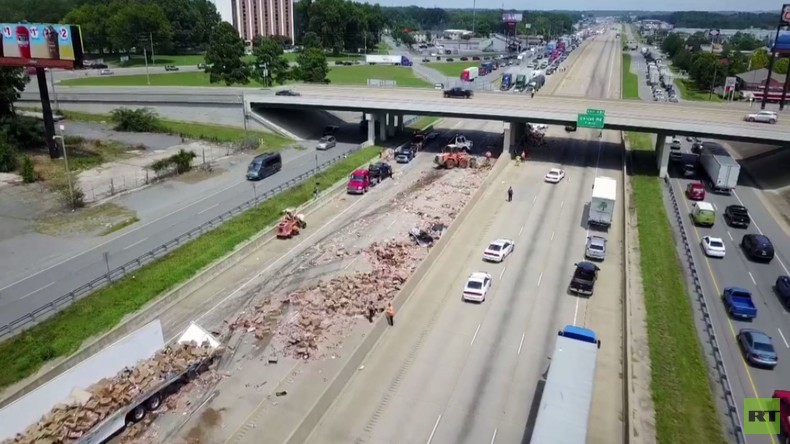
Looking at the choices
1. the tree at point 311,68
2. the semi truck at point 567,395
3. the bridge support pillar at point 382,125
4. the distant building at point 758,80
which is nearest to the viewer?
the semi truck at point 567,395

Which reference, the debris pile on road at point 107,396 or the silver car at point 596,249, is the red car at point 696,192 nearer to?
the silver car at point 596,249

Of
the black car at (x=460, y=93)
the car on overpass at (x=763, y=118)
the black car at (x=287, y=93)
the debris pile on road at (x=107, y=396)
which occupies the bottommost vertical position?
the debris pile on road at (x=107, y=396)

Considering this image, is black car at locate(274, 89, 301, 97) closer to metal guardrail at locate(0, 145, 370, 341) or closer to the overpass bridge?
the overpass bridge

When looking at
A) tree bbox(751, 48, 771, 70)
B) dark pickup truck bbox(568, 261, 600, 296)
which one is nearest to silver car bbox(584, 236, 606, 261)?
dark pickup truck bbox(568, 261, 600, 296)

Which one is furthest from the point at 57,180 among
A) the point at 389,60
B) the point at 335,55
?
the point at 335,55

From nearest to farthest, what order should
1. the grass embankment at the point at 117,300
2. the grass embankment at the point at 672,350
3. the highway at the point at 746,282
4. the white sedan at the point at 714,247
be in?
the grass embankment at the point at 672,350 < the highway at the point at 746,282 < the grass embankment at the point at 117,300 < the white sedan at the point at 714,247

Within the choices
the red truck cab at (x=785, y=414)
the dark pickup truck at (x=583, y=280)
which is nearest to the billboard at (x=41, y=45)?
the dark pickup truck at (x=583, y=280)
